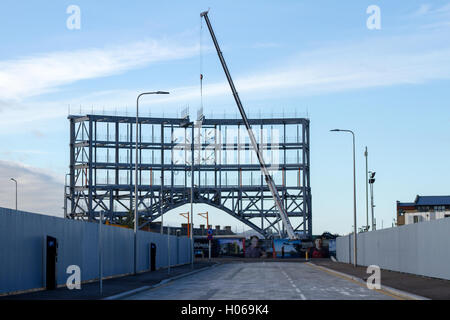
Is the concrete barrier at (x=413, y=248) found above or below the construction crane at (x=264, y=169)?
below

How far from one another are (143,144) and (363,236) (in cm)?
5208

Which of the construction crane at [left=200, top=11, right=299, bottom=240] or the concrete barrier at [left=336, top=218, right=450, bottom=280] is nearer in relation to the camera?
the concrete barrier at [left=336, top=218, right=450, bottom=280]

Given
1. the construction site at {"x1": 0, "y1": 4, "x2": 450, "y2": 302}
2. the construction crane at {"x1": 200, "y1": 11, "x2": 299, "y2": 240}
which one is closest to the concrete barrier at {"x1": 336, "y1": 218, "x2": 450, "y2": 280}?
the construction site at {"x1": 0, "y1": 4, "x2": 450, "y2": 302}

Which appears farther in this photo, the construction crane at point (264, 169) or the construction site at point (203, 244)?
the construction crane at point (264, 169)

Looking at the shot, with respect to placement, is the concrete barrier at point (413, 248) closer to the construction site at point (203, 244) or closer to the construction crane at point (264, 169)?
the construction site at point (203, 244)

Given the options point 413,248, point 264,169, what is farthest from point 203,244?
point 413,248

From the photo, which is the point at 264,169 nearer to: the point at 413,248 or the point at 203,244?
the point at 203,244

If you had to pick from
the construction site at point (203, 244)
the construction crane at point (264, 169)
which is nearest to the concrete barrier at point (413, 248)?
the construction site at point (203, 244)

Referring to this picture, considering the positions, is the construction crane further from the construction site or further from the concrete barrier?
the concrete barrier

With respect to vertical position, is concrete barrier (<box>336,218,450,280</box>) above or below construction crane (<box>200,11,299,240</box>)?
below

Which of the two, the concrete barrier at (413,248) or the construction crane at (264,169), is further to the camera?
→ the construction crane at (264,169)

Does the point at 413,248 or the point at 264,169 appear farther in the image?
the point at 264,169

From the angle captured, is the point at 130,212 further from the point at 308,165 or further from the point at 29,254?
the point at 29,254

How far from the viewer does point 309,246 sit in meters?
95.2
